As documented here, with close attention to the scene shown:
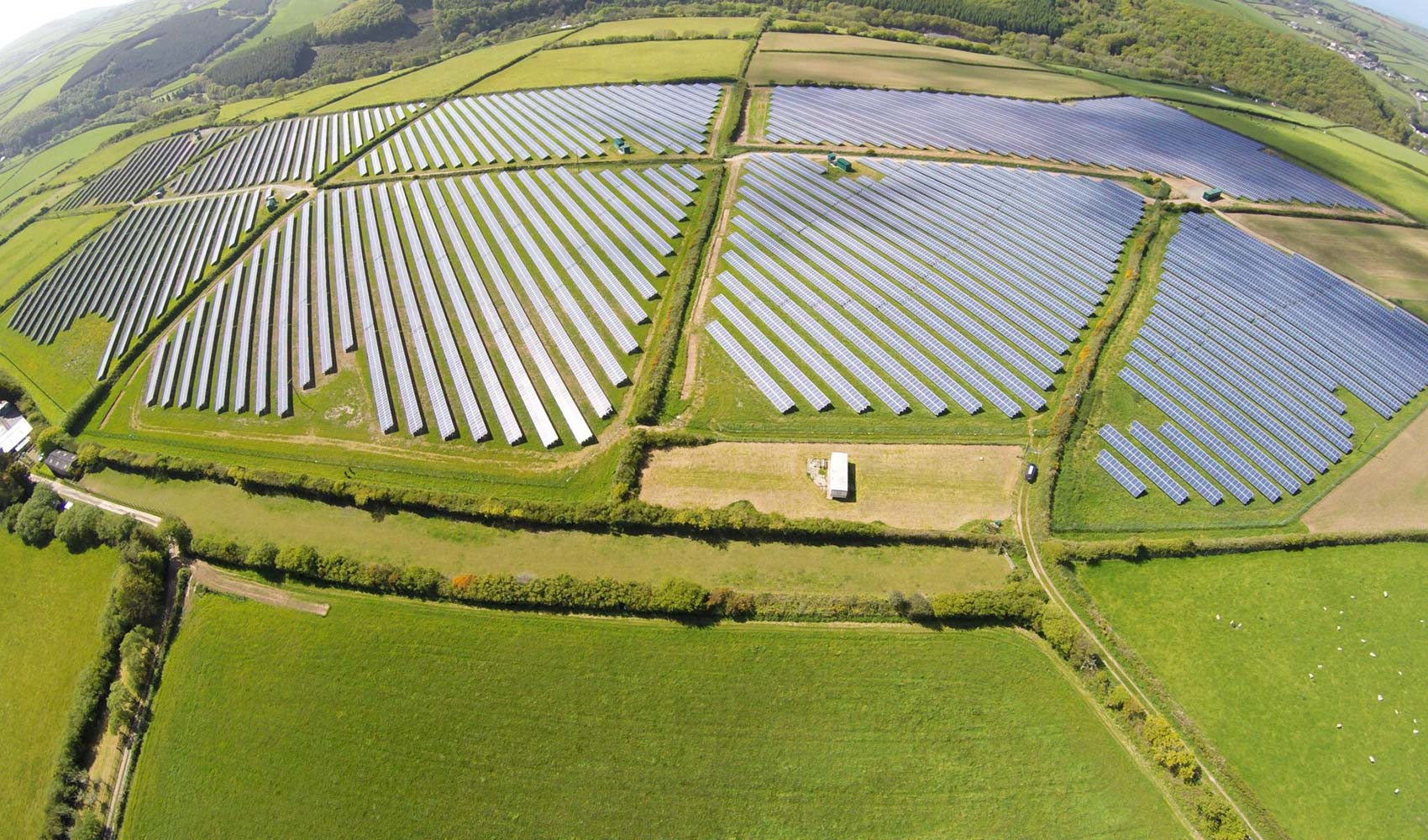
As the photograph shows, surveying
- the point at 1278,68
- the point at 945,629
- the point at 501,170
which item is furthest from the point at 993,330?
the point at 1278,68

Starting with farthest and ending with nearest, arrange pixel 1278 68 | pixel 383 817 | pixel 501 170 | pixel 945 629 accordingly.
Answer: pixel 1278 68 < pixel 501 170 < pixel 945 629 < pixel 383 817

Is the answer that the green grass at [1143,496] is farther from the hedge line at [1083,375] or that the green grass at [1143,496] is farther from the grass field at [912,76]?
the grass field at [912,76]

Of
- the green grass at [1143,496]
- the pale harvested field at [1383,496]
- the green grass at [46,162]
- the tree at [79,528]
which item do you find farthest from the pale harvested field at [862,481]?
the green grass at [46,162]

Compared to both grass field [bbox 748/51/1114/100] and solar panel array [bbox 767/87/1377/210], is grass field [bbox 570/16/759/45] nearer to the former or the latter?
grass field [bbox 748/51/1114/100]

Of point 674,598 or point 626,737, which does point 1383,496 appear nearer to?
point 674,598

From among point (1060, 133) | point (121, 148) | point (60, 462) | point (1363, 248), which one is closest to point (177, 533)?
point (60, 462)

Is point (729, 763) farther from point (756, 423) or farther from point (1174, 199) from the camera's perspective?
point (1174, 199)
